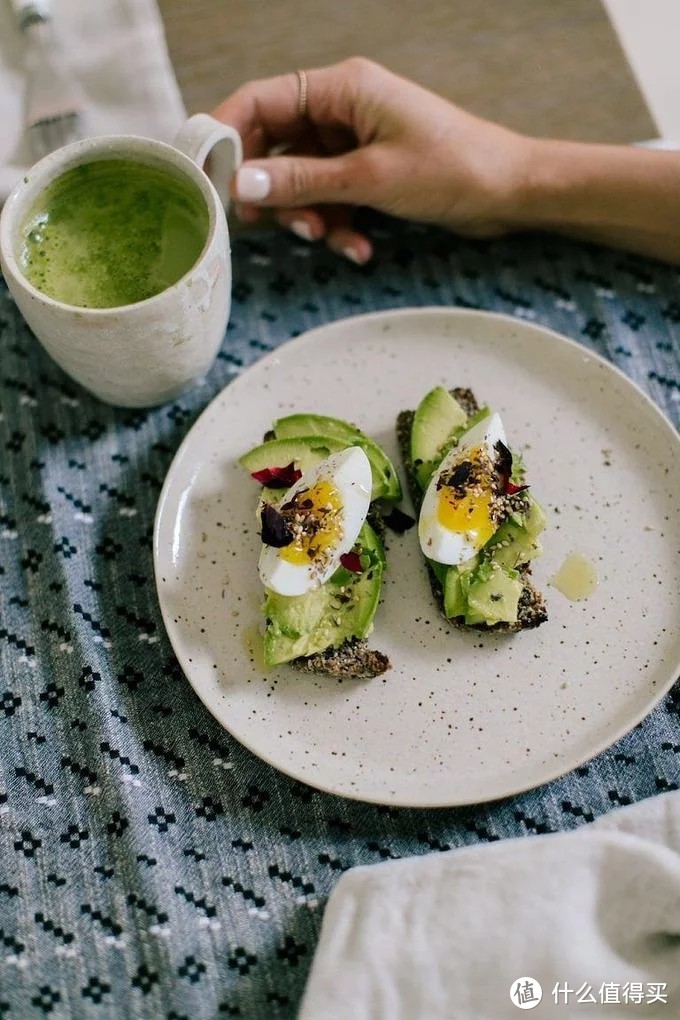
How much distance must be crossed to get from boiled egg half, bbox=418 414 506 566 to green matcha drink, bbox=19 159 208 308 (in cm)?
44

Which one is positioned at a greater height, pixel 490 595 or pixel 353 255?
pixel 353 255

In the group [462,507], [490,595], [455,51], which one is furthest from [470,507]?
[455,51]

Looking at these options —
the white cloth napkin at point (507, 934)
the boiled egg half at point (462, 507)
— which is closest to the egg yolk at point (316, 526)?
the boiled egg half at point (462, 507)

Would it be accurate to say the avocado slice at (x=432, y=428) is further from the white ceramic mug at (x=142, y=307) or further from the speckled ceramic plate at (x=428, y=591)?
the white ceramic mug at (x=142, y=307)

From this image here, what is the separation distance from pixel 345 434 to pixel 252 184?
0.41m

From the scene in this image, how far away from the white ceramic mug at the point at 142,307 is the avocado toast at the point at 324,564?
0.65 feet

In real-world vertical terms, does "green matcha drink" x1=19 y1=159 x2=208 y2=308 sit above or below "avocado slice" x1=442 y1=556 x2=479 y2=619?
above

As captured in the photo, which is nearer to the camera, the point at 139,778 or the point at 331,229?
the point at 139,778

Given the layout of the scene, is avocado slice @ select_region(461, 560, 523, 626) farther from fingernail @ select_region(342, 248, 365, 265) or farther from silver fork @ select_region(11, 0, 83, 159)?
silver fork @ select_region(11, 0, 83, 159)

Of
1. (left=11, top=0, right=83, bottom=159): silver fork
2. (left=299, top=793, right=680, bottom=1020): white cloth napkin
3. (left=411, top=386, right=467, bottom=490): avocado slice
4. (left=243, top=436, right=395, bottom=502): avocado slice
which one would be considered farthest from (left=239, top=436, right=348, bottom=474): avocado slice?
(left=11, top=0, right=83, bottom=159): silver fork

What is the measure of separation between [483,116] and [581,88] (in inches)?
7.1

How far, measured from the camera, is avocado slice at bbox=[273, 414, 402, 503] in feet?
4.09

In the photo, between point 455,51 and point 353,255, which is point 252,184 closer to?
point 353,255

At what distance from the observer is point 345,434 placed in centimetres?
128
